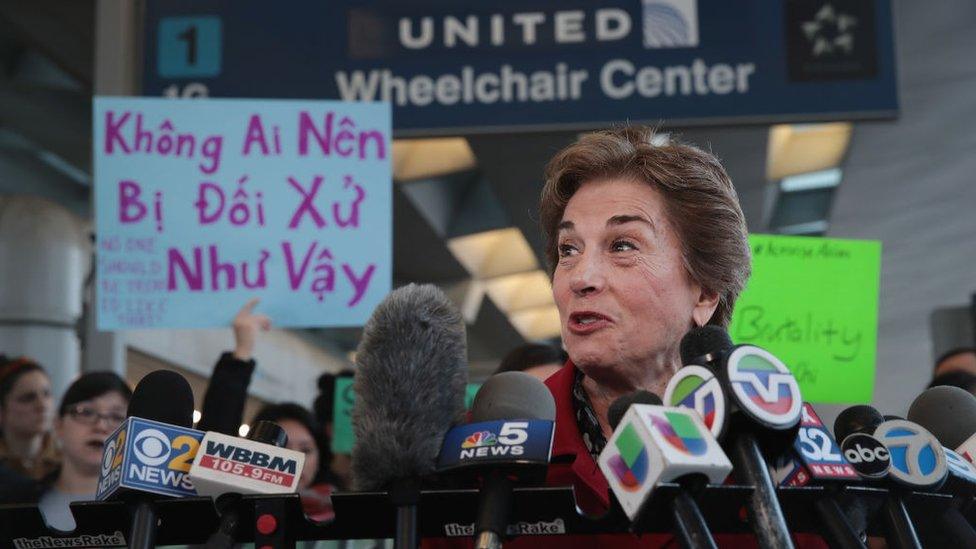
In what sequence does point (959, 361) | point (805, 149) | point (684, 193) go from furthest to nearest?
point (805, 149)
point (959, 361)
point (684, 193)

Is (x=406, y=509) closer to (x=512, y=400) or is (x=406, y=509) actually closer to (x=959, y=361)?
(x=512, y=400)

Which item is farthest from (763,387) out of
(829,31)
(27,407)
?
(27,407)

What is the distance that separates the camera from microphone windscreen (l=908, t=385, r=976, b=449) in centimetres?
170

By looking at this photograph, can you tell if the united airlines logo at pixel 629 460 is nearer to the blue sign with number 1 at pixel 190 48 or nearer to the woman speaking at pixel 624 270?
the woman speaking at pixel 624 270

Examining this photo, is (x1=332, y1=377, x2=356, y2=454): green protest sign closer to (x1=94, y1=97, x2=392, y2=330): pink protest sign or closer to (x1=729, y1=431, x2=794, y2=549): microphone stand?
(x1=94, y1=97, x2=392, y2=330): pink protest sign

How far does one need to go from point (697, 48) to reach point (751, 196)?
16.4ft

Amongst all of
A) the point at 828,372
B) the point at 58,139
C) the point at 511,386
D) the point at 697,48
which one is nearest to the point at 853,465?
the point at 511,386

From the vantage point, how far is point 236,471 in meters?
1.38

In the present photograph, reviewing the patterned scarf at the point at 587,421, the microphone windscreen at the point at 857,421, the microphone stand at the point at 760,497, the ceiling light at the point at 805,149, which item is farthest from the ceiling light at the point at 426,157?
the microphone stand at the point at 760,497

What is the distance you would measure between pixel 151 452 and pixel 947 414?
3.52 ft

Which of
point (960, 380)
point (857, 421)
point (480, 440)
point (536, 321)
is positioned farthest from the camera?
point (536, 321)

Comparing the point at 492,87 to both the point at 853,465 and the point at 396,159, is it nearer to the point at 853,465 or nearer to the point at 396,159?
the point at 853,465

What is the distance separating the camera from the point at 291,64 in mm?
4016

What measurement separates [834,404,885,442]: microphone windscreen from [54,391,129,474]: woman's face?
2508 millimetres
